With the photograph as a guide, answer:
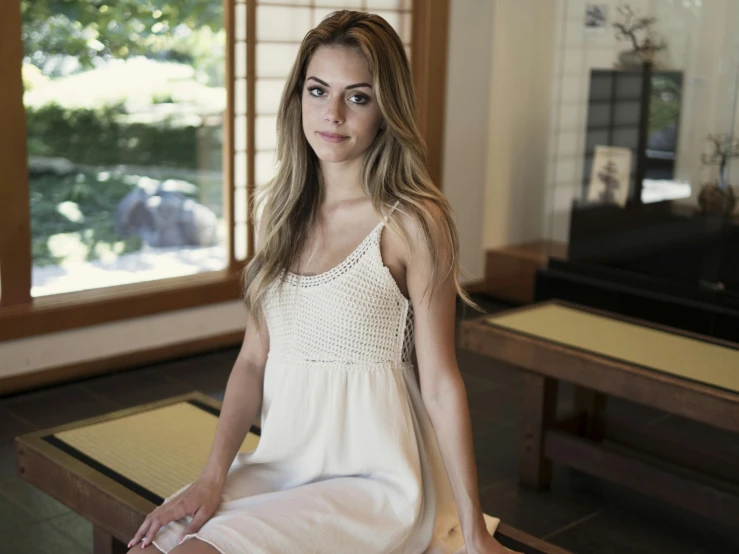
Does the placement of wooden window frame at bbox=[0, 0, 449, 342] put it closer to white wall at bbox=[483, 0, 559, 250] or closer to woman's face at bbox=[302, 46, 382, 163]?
white wall at bbox=[483, 0, 559, 250]

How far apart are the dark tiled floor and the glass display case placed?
2.22 ft

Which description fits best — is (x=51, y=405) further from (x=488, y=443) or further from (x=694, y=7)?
(x=694, y=7)

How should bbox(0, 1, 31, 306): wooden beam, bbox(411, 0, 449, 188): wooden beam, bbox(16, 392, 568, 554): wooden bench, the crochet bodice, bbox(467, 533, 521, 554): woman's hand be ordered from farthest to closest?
bbox(411, 0, 449, 188): wooden beam
bbox(0, 1, 31, 306): wooden beam
bbox(16, 392, 568, 554): wooden bench
the crochet bodice
bbox(467, 533, 521, 554): woman's hand

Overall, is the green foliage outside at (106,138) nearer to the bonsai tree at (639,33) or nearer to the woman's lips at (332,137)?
the bonsai tree at (639,33)

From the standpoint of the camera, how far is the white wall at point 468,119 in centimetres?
500

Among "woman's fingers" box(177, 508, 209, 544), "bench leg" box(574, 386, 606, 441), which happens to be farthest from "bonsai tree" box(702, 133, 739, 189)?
"woman's fingers" box(177, 508, 209, 544)

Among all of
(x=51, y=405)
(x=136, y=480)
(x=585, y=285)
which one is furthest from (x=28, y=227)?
(x=585, y=285)

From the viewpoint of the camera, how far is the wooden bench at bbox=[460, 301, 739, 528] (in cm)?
256

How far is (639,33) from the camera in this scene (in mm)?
4137

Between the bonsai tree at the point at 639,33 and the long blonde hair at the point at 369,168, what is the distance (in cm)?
279

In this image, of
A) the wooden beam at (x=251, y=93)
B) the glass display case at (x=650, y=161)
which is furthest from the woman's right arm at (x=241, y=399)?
the glass display case at (x=650, y=161)

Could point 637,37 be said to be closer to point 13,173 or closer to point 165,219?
point 165,219

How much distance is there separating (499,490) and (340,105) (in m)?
1.72

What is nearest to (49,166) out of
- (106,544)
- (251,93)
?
(251,93)
